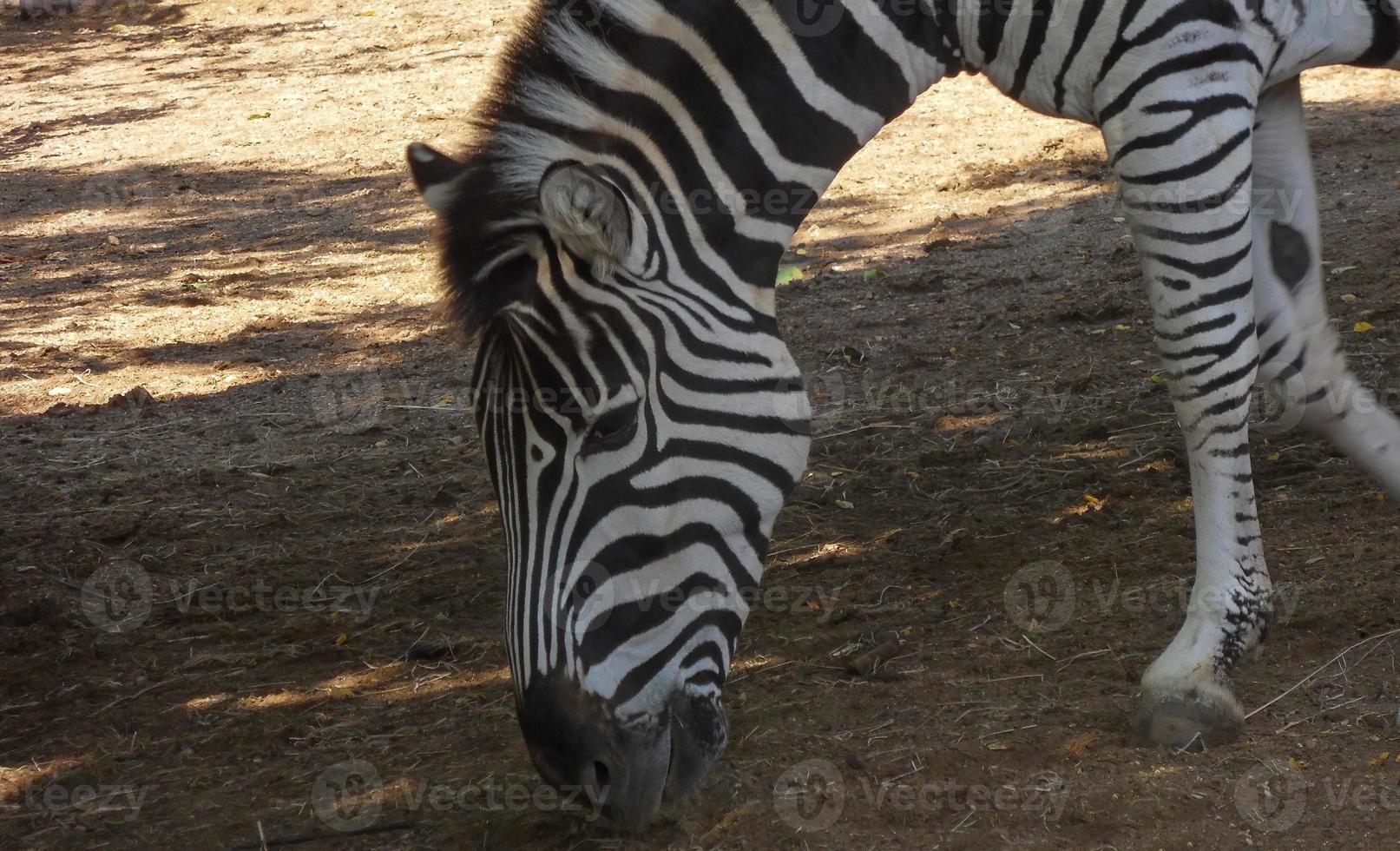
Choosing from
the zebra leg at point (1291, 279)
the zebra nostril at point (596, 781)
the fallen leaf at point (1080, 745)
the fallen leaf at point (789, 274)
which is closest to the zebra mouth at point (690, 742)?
the zebra nostril at point (596, 781)

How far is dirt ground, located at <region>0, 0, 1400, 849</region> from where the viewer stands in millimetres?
3586

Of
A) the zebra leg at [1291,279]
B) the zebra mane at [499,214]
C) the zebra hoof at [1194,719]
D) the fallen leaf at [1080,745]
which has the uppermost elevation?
the zebra mane at [499,214]

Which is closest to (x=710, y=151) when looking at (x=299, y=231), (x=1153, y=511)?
(x=1153, y=511)

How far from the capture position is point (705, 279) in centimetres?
316

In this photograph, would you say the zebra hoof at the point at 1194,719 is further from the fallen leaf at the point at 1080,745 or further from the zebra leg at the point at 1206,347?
the fallen leaf at the point at 1080,745

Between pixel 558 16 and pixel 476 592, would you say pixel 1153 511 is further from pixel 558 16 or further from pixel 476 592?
pixel 558 16

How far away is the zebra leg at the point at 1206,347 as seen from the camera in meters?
3.47

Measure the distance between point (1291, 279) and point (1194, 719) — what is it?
1574 mm

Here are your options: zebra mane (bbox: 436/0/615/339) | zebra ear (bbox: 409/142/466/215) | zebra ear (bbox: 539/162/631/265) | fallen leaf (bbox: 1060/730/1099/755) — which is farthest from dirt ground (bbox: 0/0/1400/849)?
zebra ear (bbox: 409/142/466/215)

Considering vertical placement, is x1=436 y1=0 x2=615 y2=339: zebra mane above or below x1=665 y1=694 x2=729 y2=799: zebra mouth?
above

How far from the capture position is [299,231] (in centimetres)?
1000

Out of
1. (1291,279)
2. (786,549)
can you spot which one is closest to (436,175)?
(786,549)

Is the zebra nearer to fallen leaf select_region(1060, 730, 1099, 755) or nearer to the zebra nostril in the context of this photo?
the zebra nostril

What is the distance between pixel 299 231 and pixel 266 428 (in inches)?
143
